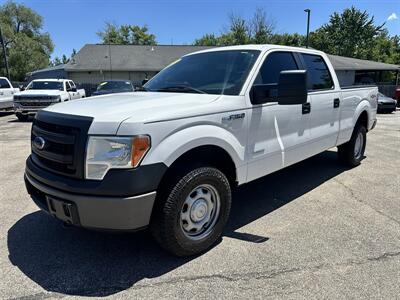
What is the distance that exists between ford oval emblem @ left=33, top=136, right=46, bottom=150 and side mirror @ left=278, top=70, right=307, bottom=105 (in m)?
2.27

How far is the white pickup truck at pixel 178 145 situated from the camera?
2.76 metres

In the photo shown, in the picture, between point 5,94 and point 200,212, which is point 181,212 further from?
point 5,94

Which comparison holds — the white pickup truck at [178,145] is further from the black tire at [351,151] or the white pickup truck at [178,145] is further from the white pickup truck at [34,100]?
the white pickup truck at [34,100]

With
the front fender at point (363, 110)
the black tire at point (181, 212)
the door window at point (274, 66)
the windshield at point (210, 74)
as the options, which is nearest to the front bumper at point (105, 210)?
the black tire at point (181, 212)

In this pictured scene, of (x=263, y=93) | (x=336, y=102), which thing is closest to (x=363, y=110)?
(x=336, y=102)

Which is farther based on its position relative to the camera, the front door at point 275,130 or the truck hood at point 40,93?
the truck hood at point 40,93

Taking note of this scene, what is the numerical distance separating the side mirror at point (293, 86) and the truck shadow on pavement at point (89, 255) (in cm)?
152

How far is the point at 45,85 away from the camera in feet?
52.5

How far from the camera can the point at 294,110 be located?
439cm

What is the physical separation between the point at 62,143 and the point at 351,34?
59763 mm

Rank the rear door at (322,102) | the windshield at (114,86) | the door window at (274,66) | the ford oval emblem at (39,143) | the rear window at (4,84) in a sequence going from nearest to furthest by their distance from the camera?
1. the ford oval emblem at (39,143)
2. the door window at (274,66)
3. the rear door at (322,102)
4. the windshield at (114,86)
5. the rear window at (4,84)

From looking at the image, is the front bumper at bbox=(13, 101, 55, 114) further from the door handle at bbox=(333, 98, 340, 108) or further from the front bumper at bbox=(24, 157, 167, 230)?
the front bumper at bbox=(24, 157, 167, 230)

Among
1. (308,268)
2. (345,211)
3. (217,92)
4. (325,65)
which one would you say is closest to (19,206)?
(217,92)

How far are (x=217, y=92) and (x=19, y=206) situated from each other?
3045mm
